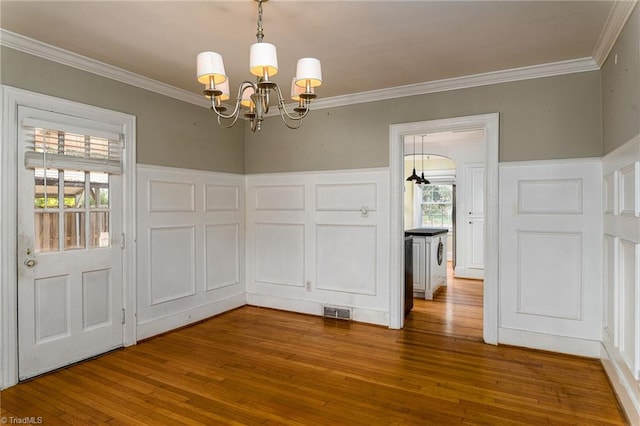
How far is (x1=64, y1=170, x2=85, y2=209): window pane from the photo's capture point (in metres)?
3.12

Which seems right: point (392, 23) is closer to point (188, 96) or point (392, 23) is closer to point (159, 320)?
point (188, 96)

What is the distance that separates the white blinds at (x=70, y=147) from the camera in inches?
114

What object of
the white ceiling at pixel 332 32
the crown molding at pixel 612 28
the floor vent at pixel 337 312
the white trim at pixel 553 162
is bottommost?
the floor vent at pixel 337 312

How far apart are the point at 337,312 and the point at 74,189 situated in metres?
3.01

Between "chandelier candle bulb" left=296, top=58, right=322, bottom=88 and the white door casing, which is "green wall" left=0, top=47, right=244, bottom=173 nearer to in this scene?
"chandelier candle bulb" left=296, top=58, right=322, bottom=88

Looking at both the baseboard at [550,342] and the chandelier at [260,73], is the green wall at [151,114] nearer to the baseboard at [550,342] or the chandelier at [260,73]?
the chandelier at [260,73]

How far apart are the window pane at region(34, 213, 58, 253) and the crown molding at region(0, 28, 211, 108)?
1.30 m

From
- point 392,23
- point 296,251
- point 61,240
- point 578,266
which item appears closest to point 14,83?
point 61,240

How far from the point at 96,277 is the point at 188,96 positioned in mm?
2160

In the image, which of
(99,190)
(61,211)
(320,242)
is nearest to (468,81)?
(320,242)

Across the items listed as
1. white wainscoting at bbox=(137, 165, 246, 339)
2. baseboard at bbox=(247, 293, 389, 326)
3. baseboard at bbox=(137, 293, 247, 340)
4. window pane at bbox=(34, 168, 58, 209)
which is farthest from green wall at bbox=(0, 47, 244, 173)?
baseboard at bbox=(247, 293, 389, 326)

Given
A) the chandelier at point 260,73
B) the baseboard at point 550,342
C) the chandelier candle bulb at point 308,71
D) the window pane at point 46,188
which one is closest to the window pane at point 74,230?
the window pane at point 46,188

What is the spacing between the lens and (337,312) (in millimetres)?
4434
